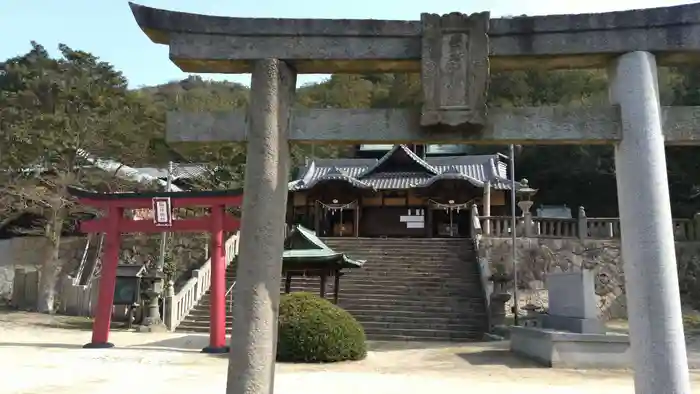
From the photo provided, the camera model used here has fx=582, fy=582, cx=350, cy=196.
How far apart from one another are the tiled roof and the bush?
19016 mm

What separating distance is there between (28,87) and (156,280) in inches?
498

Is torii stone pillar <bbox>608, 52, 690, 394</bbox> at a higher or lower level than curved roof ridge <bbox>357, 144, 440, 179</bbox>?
lower

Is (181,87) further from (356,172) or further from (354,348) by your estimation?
(354,348)

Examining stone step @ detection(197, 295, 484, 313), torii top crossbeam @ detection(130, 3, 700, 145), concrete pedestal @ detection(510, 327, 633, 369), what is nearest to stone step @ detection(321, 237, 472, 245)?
stone step @ detection(197, 295, 484, 313)

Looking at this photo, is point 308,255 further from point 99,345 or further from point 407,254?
point 407,254

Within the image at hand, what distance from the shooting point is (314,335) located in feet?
37.3

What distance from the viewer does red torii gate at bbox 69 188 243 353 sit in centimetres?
1415

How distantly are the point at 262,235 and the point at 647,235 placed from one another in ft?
11.4

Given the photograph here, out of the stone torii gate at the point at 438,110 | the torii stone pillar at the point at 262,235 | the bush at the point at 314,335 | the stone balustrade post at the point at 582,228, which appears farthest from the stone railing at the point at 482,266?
the torii stone pillar at the point at 262,235

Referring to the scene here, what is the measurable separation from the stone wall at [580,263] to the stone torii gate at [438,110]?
1698 centimetres

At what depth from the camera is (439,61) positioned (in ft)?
18.4

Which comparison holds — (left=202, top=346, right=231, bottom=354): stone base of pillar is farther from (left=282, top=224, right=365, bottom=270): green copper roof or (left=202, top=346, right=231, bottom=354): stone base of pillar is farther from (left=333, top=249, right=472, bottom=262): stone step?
(left=333, top=249, right=472, bottom=262): stone step

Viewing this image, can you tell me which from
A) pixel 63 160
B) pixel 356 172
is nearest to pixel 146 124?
pixel 63 160

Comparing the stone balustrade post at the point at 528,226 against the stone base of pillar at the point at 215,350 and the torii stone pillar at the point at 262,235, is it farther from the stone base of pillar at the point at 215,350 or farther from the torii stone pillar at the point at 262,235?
the torii stone pillar at the point at 262,235
